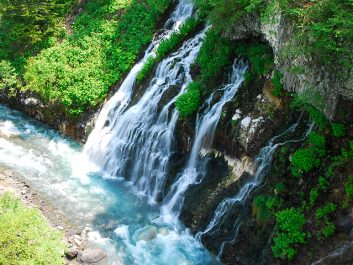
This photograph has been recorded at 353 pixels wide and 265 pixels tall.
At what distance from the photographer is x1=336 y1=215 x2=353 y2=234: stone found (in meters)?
9.50

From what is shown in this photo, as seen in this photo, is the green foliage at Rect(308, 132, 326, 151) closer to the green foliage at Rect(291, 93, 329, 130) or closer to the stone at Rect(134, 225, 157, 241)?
the green foliage at Rect(291, 93, 329, 130)

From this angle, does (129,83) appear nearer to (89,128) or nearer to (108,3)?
(89,128)

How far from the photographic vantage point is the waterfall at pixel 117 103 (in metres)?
16.7

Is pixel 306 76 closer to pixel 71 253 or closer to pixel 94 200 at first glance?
pixel 71 253

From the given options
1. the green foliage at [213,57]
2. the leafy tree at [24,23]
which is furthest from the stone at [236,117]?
the leafy tree at [24,23]

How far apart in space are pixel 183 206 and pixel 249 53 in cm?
536

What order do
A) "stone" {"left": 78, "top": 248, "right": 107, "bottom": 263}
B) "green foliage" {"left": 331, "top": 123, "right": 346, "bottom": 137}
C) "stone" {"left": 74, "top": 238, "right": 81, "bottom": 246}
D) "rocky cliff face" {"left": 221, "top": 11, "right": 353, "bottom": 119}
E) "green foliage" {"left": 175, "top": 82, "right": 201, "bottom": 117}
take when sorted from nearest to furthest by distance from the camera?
"rocky cliff face" {"left": 221, "top": 11, "right": 353, "bottom": 119}, "green foliage" {"left": 331, "top": 123, "right": 346, "bottom": 137}, "stone" {"left": 78, "top": 248, "right": 107, "bottom": 263}, "stone" {"left": 74, "top": 238, "right": 81, "bottom": 246}, "green foliage" {"left": 175, "top": 82, "right": 201, "bottom": 117}

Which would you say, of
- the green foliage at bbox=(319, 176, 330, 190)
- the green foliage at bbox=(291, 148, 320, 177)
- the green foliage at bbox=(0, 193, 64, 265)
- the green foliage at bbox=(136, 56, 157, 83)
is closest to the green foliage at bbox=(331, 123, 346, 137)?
the green foliage at bbox=(291, 148, 320, 177)

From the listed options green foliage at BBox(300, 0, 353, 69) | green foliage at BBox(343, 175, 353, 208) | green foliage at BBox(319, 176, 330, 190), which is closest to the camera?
green foliage at BBox(300, 0, 353, 69)

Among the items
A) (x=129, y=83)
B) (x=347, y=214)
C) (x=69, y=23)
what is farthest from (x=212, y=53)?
(x=69, y=23)

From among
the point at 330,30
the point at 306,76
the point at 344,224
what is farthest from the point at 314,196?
the point at 330,30

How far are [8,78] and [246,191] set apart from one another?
14144 mm

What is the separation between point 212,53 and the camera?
48.8ft

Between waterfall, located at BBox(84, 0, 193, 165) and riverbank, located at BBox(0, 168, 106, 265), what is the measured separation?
3135 millimetres
